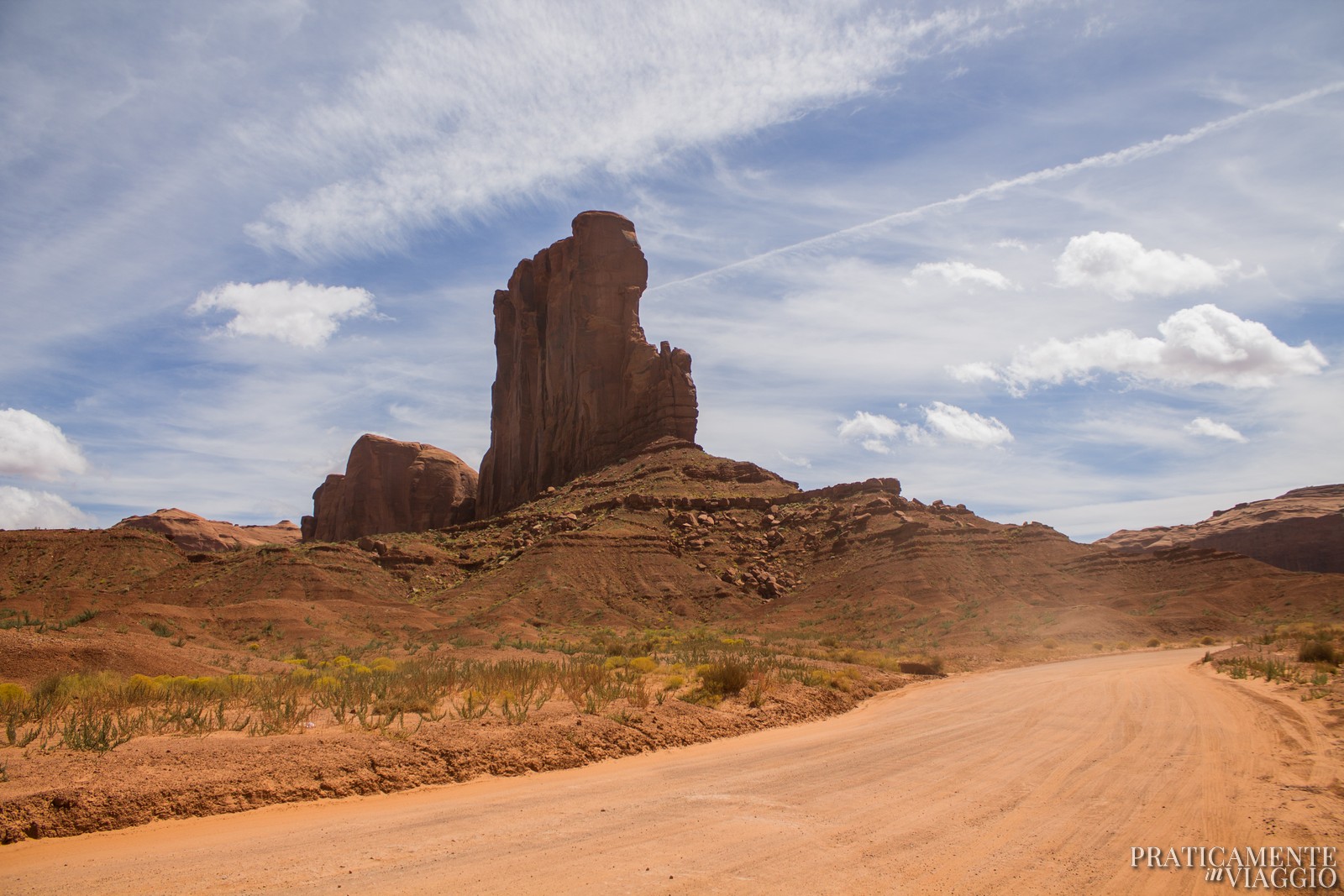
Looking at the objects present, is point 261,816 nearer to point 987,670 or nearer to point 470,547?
point 987,670

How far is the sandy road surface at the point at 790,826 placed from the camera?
231 inches

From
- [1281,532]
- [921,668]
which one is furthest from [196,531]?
[1281,532]

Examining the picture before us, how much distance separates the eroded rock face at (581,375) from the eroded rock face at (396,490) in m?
9.43

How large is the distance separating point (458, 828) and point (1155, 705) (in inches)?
513

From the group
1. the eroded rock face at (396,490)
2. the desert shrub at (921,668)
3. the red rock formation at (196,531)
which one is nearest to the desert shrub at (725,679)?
the desert shrub at (921,668)

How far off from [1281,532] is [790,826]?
383 ft

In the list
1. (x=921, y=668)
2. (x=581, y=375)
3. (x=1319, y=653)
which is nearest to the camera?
(x=1319, y=653)

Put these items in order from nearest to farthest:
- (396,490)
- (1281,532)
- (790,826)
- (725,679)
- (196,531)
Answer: (790,826) < (725,679) < (1281,532) < (396,490) < (196,531)

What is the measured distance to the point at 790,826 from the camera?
23.9ft

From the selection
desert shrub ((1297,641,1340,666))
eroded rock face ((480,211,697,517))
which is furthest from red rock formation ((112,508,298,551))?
desert shrub ((1297,641,1340,666))

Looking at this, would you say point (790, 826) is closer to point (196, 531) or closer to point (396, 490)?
point (396, 490)

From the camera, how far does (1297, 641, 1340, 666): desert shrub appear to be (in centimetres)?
2055

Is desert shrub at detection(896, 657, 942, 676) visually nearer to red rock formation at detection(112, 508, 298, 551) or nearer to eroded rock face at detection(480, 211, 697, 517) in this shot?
eroded rock face at detection(480, 211, 697, 517)

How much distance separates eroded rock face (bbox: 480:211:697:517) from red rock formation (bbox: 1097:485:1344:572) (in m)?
50.1
